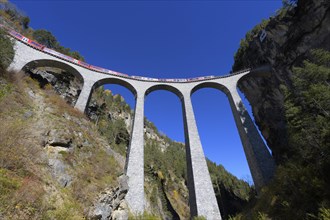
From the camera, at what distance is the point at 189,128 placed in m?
21.8

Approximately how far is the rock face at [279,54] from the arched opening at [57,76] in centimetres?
2271

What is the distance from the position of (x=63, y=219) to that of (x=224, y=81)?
983 inches

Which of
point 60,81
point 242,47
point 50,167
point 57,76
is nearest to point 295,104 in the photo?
point 50,167

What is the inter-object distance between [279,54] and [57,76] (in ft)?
89.4

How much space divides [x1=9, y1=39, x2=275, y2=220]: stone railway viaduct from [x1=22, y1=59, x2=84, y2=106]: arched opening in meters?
0.17

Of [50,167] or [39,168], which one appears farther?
[50,167]

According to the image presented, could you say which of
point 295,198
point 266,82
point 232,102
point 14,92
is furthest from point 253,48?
point 14,92

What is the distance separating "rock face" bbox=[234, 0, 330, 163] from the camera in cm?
1808

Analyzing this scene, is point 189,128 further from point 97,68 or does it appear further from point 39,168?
point 39,168

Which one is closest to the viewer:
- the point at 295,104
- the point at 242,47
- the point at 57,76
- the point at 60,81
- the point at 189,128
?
the point at 295,104

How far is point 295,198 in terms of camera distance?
1115 centimetres

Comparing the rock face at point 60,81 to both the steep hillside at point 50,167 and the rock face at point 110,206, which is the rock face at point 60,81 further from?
the rock face at point 110,206

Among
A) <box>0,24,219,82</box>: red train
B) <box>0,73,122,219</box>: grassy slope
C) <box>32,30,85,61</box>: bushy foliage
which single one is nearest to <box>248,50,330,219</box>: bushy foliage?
<box>0,73,122,219</box>: grassy slope

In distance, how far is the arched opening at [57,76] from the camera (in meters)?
22.9
